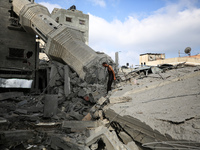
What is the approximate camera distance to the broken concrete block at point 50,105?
24.1 feet

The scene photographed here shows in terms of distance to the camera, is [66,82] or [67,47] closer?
[66,82]

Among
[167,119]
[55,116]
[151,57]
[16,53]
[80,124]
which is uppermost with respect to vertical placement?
[151,57]

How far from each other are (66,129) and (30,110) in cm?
389

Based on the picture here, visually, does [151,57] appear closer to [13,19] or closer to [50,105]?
[13,19]

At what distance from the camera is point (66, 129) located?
17.7 feet

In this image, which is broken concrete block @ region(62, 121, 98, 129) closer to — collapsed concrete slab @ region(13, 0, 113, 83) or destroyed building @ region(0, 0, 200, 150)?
destroyed building @ region(0, 0, 200, 150)

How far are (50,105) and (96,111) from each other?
307 centimetres

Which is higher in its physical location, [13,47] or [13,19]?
[13,19]

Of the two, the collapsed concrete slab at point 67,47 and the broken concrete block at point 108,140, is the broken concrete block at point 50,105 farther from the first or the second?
the broken concrete block at point 108,140

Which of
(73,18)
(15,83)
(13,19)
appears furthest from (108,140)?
(73,18)

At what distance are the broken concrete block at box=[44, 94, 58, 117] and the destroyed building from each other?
1.7 inches

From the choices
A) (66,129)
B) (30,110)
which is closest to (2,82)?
(30,110)

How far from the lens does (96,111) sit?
527 centimetres

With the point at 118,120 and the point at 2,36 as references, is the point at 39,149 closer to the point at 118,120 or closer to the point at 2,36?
the point at 118,120
